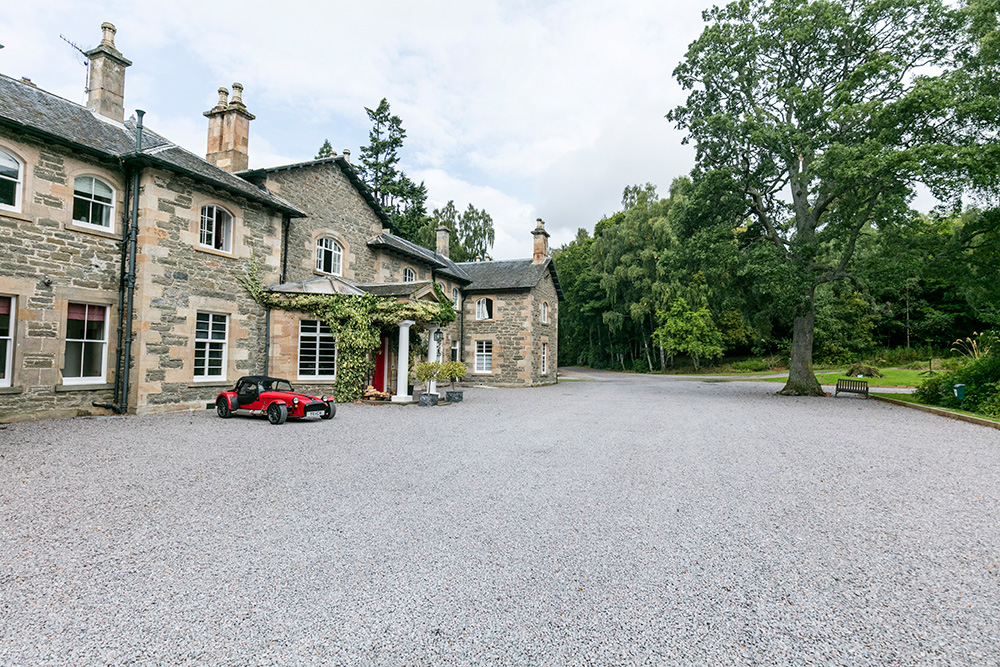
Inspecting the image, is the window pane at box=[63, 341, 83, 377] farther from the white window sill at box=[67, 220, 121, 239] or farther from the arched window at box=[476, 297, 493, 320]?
the arched window at box=[476, 297, 493, 320]

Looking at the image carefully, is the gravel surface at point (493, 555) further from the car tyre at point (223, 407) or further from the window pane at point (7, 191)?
the window pane at point (7, 191)

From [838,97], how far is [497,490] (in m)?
19.3

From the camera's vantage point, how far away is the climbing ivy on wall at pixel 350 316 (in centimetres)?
1520

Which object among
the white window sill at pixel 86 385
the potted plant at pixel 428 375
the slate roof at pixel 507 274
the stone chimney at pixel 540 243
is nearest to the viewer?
the white window sill at pixel 86 385

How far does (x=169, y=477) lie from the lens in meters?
6.46

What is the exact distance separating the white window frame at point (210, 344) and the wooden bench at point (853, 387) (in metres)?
22.5

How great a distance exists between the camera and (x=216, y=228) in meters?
14.4

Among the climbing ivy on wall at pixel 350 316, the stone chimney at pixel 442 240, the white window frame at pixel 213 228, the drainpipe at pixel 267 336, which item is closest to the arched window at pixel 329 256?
the climbing ivy on wall at pixel 350 316

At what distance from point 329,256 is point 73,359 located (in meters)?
8.68

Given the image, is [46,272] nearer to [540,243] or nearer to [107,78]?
[107,78]

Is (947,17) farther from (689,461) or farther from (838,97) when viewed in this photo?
(689,461)

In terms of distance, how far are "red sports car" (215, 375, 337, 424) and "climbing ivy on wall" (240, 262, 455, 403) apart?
11.9 feet

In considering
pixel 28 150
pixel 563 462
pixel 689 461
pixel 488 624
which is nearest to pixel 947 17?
pixel 689 461

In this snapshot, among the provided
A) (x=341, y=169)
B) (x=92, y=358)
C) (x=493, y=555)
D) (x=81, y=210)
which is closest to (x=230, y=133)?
(x=341, y=169)
